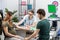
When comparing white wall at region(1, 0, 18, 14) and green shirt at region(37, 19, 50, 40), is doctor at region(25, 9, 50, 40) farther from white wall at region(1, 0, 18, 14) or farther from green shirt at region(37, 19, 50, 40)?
white wall at region(1, 0, 18, 14)

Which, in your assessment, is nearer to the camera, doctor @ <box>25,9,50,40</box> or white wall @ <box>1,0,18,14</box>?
doctor @ <box>25,9,50,40</box>

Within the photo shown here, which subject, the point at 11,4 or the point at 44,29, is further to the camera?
the point at 11,4

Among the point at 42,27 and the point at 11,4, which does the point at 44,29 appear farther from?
the point at 11,4

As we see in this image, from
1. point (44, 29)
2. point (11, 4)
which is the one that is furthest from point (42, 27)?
point (11, 4)

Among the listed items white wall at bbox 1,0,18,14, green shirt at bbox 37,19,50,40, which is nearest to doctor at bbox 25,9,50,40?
green shirt at bbox 37,19,50,40

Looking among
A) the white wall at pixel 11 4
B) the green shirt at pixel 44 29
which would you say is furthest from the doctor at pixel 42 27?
the white wall at pixel 11 4

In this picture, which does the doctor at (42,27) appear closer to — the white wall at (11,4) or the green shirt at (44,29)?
the green shirt at (44,29)

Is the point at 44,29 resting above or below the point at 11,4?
below

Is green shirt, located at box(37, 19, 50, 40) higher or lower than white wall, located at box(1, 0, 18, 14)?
lower

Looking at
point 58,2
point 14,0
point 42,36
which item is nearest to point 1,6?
point 14,0

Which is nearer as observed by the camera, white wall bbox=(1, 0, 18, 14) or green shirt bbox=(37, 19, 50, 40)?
green shirt bbox=(37, 19, 50, 40)

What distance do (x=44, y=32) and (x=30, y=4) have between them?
12.8 ft

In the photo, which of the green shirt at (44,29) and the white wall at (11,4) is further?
the white wall at (11,4)

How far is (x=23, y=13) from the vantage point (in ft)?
24.1
